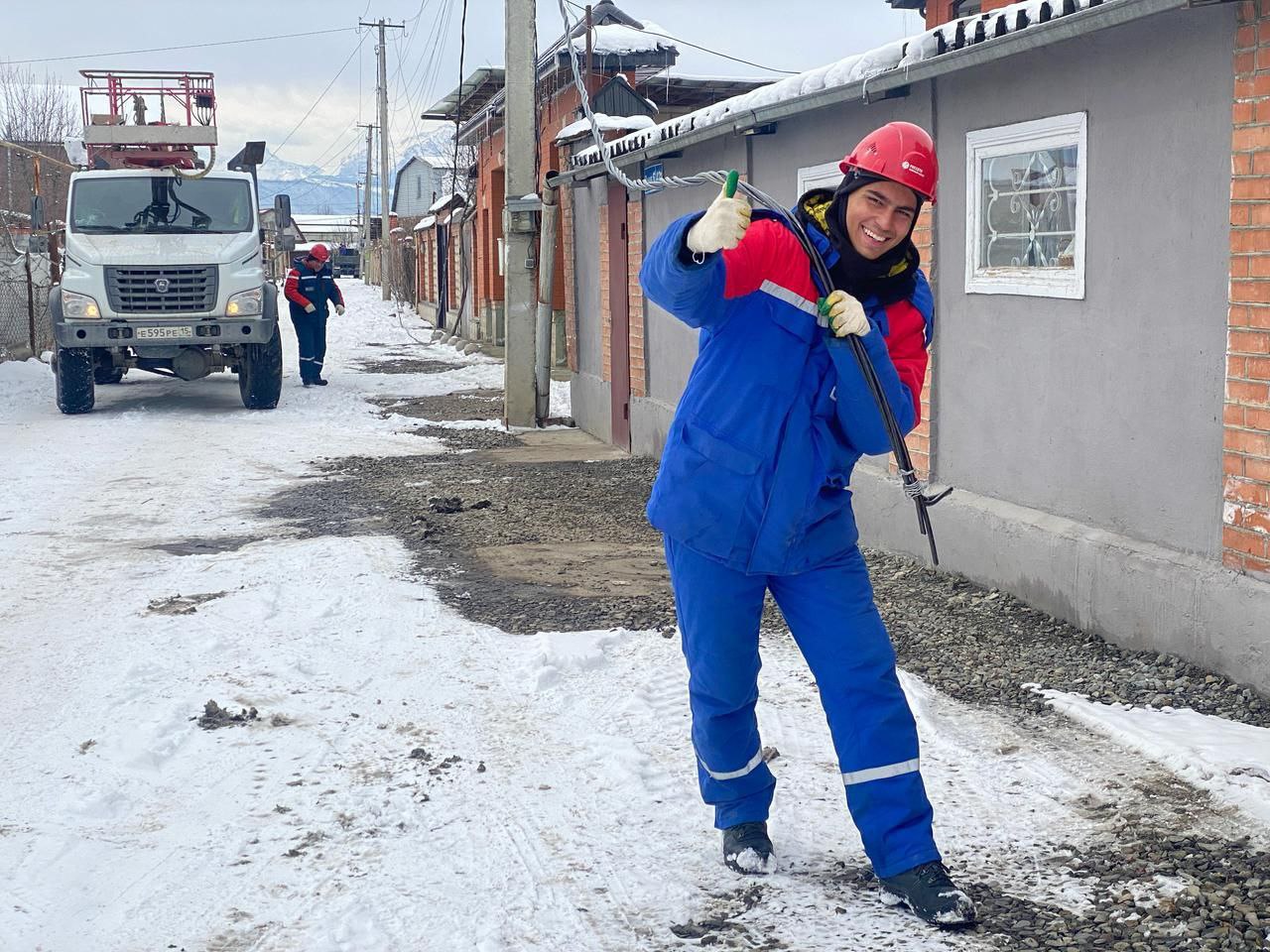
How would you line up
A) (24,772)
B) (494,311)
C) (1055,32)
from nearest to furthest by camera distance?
(24,772) < (1055,32) < (494,311)

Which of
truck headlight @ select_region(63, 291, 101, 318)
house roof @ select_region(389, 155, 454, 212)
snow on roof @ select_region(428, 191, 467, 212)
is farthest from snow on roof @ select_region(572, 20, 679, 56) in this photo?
house roof @ select_region(389, 155, 454, 212)

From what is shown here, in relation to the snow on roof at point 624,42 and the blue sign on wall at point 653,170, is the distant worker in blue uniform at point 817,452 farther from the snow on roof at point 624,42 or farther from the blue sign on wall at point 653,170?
the snow on roof at point 624,42

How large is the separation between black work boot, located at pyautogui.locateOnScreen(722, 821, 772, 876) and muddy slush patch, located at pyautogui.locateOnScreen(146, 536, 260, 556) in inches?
191


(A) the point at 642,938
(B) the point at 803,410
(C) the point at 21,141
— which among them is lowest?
(A) the point at 642,938

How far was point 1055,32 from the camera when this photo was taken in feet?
17.3

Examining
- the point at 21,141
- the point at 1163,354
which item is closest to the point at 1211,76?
the point at 1163,354

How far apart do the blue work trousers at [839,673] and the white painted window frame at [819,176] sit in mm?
5082

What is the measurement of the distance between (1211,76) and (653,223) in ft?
22.1

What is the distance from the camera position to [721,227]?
2924 mm

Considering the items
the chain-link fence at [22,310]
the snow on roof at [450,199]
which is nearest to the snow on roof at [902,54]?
the chain-link fence at [22,310]

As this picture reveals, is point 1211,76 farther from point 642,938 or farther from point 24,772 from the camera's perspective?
point 24,772

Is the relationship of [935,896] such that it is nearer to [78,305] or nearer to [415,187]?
[78,305]

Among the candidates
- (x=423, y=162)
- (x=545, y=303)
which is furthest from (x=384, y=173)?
(x=545, y=303)

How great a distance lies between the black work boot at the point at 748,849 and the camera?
3.47 metres
